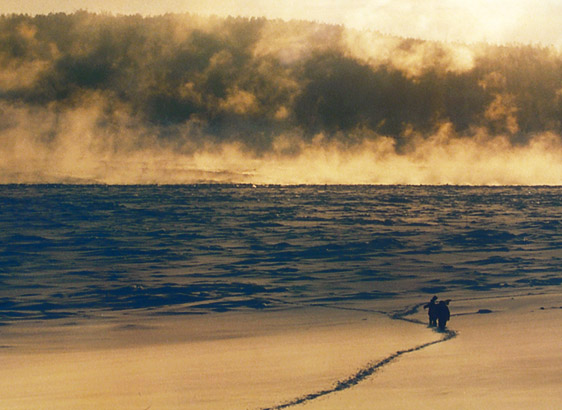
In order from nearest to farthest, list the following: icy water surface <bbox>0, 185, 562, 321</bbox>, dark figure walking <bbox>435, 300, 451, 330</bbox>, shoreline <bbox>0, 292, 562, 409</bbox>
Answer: shoreline <bbox>0, 292, 562, 409</bbox> → dark figure walking <bbox>435, 300, 451, 330</bbox> → icy water surface <bbox>0, 185, 562, 321</bbox>

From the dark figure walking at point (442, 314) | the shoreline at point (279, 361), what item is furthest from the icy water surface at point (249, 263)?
the dark figure walking at point (442, 314)

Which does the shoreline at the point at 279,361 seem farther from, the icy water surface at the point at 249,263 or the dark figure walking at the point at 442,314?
the icy water surface at the point at 249,263

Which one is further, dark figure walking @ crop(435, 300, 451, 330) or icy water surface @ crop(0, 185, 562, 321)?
icy water surface @ crop(0, 185, 562, 321)

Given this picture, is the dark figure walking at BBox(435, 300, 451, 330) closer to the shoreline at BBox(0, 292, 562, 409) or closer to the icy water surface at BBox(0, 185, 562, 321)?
the shoreline at BBox(0, 292, 562, 409)

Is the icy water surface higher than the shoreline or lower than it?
higher

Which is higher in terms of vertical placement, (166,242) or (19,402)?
(166,242)

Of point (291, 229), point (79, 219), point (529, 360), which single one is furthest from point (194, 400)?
point (79, 219)

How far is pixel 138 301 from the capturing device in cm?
1880

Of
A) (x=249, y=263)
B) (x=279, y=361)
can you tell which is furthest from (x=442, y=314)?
(x=249, y=263)

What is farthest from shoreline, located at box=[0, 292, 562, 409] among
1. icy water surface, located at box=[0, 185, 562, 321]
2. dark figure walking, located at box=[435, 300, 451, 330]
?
icy water surface, located at box=[0, 185, 562, 321]

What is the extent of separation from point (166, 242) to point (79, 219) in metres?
19.6

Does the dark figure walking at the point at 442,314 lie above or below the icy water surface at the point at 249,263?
below

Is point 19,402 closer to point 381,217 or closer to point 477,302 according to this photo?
point 477,302

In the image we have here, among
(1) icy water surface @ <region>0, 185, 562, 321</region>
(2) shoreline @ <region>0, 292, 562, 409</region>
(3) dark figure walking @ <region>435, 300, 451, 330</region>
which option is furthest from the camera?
(1) icy water surface @ <region>0, 185, 562, 321</region>
